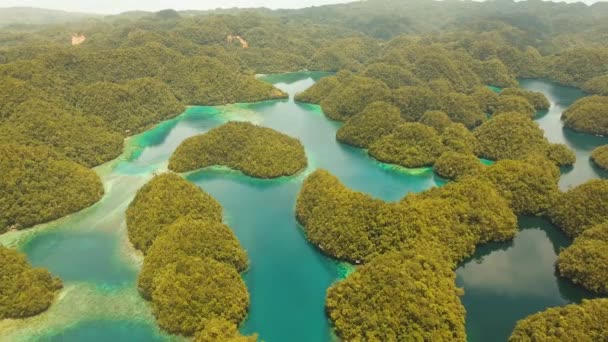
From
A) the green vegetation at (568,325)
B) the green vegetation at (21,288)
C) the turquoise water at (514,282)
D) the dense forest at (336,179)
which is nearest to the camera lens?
the green vegetation at (568,325)

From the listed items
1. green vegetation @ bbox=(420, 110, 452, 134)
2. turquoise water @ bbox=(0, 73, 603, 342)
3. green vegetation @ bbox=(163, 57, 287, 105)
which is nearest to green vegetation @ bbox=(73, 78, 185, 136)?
green vegetation @ bbox=(163, 57, 287, 105)

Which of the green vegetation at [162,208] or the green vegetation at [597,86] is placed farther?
the green vegetation at [597,86]

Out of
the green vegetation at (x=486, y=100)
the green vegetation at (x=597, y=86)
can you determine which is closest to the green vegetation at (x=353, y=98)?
the green vegetation at (x=486, y=100)

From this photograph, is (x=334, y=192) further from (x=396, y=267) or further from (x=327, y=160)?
(x=327, y=160)

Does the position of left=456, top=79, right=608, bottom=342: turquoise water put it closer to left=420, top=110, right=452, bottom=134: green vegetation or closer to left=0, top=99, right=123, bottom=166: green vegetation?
left=420, top=110, right=452, bottom=134: green vegetation

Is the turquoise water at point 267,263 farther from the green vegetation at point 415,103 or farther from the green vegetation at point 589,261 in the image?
the green vegetation at point 415,103
